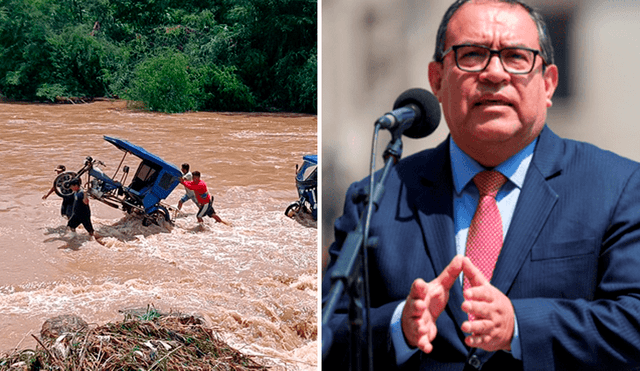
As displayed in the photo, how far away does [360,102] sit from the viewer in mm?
2131

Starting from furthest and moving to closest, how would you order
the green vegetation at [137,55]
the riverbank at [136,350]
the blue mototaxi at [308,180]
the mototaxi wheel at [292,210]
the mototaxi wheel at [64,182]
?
the green vegetation at [137,55] → the mototaxi wheel at [292,210] → the blue mototaxi at [308,180] → the mototaxi wheel at [64,182] → the riverbank at [136,350]

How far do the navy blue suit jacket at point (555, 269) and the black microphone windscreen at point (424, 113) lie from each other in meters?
0.16

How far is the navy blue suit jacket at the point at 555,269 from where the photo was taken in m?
1.76

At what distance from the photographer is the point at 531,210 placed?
1.83 metres

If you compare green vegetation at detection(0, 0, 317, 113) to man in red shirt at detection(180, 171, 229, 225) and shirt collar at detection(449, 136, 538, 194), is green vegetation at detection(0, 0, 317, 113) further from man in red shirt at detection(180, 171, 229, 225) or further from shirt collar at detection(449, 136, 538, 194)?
shirt collar at detection(449, 136, 538, 194)

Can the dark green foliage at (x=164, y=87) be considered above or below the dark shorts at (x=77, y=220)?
above

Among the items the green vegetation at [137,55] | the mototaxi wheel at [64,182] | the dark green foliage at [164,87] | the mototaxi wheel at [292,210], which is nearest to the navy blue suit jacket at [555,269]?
the mototaxi wheel at [64,182]

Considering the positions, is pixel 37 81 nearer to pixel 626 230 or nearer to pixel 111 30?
pixel 111 30

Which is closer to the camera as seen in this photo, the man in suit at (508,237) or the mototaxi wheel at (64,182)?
the man in suit at (508,237)

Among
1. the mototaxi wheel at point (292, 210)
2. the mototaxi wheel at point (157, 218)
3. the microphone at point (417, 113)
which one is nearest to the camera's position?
the microphone at point (417, 113)

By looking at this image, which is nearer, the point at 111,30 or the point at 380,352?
the point at 380,352

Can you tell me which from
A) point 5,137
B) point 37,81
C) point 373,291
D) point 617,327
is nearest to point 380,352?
point 373,291

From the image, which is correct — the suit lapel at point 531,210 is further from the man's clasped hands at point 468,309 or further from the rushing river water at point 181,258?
the rushing river water at point 181,258

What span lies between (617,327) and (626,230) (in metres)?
0.23
